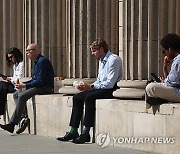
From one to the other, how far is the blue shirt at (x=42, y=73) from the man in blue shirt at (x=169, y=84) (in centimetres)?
420

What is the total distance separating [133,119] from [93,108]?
116cm

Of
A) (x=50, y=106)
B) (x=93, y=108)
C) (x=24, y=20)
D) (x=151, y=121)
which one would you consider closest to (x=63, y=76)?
(x=24, y=20)

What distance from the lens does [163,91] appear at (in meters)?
12.4

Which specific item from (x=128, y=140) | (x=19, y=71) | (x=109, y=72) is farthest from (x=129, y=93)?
(x=19, y=71)

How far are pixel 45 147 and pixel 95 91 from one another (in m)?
1.26

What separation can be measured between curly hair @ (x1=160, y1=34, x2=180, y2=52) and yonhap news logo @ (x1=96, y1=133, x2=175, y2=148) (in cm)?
132

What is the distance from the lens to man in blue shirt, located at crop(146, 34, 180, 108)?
12.4m

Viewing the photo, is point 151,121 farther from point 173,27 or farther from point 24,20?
point 24,20

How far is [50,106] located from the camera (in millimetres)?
16641

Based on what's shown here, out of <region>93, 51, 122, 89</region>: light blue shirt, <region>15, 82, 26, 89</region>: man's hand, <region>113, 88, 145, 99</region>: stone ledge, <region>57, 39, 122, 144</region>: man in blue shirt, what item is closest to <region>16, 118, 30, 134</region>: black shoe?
<region>15, 82, 26, 89</region>: man's hand

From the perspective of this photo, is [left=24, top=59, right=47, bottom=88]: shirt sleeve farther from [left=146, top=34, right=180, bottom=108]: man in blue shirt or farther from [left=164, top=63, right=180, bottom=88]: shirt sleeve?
[left=164, top=63, right=180, bottom=88]: shirt sleeve

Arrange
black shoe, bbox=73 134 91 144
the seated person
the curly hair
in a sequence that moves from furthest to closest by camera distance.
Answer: the seated person, black shoe, bbox=73 134 91 144, the curly hair

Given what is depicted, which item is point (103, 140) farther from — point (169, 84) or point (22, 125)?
point (22, 125)

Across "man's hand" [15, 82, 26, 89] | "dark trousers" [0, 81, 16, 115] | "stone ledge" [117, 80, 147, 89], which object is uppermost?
"stone ledge" [117, 80, 147, 89]
